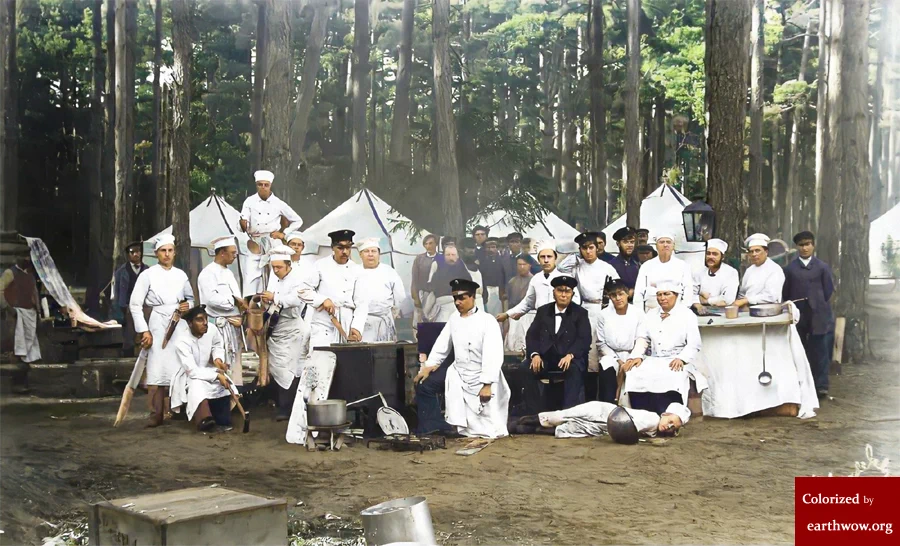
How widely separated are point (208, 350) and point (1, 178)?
66.8 inches

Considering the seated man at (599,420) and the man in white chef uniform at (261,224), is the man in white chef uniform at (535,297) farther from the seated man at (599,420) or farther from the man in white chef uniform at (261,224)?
the man in white chef uniform at (261,224)

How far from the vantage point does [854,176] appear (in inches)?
287

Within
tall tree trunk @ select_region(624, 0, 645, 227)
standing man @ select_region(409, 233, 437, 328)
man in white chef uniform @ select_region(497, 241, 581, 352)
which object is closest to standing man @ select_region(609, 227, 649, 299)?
tall tree trunk @ select_region(624, 0, 645, 227)

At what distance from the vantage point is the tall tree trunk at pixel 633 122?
7.20m

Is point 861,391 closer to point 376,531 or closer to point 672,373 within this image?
point 672,373

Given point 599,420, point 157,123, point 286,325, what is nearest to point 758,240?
point 599,420

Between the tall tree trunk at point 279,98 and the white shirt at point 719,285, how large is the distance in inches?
108

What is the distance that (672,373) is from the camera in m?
6.94

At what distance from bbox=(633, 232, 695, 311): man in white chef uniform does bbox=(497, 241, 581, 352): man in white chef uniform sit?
1.50ft

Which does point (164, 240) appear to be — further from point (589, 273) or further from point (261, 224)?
point (589, 273)

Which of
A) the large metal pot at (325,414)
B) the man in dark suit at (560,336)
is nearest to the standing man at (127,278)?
the large metal pot at (325,414)

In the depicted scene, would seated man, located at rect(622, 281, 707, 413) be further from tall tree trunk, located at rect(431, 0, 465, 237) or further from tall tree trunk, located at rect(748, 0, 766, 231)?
tall tree trunk, located at rect(431, 0, 465, 237)

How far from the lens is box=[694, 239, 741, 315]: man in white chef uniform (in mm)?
7160

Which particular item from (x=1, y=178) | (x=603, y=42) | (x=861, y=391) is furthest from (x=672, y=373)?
(x=1, y=178)
